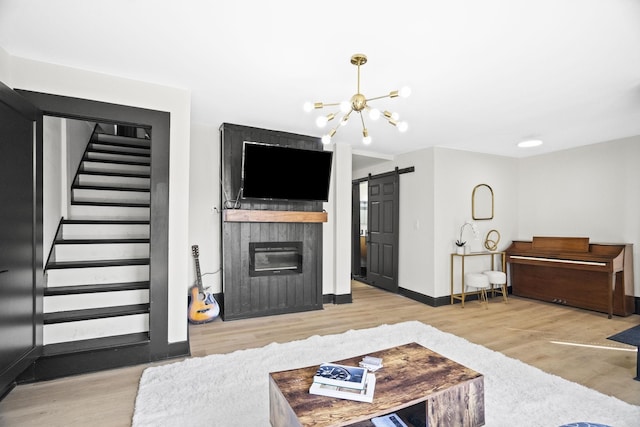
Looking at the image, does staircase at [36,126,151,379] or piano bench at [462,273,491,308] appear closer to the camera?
staircase at [36,126,151,379]

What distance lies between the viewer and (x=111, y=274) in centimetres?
315

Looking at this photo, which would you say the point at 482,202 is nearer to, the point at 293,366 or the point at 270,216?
the point at 270,216

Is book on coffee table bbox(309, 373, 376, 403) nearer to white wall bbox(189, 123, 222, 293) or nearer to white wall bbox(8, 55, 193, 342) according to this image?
white wall bbox(8, 55, 193, 342)

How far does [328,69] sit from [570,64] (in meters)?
1.83

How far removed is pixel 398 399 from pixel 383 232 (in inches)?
176

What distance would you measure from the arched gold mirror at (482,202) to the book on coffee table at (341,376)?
4.24m

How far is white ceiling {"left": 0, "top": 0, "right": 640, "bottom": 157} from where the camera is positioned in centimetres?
185

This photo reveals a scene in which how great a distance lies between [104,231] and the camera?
11.4 feet

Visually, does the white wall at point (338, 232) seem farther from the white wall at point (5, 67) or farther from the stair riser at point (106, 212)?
the white wall at point (5, 67)

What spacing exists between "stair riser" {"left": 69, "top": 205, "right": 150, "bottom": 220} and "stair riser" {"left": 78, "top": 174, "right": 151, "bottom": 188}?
38 cm

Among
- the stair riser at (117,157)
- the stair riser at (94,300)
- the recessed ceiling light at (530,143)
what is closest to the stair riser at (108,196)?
the stair riser at (117,157)

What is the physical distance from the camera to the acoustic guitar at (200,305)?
381 centimetres

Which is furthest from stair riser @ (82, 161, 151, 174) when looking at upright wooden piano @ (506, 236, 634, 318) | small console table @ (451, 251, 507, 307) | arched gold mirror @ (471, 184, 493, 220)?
upright wooden piano @ (506, 236, 634, 318)

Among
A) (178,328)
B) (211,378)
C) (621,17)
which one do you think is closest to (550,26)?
(621,17)
